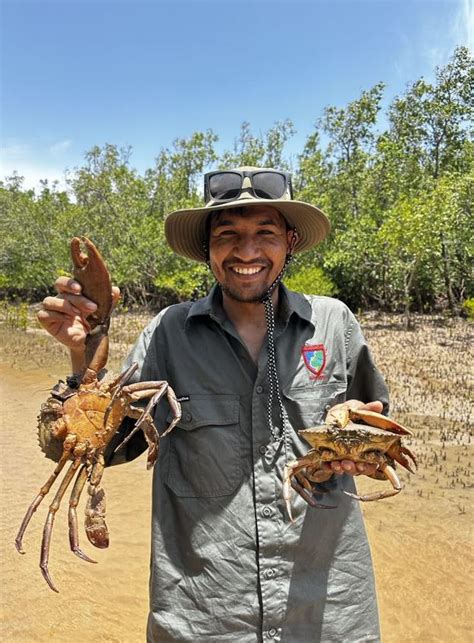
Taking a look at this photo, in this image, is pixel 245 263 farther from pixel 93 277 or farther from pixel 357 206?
pixel 357 206

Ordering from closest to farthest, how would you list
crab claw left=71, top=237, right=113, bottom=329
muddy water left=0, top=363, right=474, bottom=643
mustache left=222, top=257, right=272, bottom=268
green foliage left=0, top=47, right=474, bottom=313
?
crab claw left=71, top=237, right=113, bottom=329
mustache left=222, top=257, right=272, bottom=268
muddy water left=0, top=363, right=474, bottom=643
green foliage left=0, top=47, right=474, bottom=313

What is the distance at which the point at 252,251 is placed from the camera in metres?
2.27

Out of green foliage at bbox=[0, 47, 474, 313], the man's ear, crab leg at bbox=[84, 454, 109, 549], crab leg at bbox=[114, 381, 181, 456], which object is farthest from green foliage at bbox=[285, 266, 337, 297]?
crab leg at bbox=[84, 454, 109, 549]

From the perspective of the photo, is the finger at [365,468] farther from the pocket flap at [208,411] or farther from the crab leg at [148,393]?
the crab leg at [148,393]

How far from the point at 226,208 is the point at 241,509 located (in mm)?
1317

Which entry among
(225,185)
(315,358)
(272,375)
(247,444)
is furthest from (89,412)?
(225,185)

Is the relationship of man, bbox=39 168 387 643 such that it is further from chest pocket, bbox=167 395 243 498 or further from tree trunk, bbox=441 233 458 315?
tree trunk, bbox=441 233 458 315

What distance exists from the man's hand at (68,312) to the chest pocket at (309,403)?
2.97 feet

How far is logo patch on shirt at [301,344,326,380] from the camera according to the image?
7.90 ft

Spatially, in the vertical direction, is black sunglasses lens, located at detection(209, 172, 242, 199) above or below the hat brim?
above

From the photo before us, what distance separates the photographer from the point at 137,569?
5.32m

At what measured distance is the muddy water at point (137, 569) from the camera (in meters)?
4.57

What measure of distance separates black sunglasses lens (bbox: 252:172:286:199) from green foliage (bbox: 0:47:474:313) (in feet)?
55.0

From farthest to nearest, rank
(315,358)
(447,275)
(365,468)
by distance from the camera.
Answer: (447,275)
(315,358)
(365,468)
